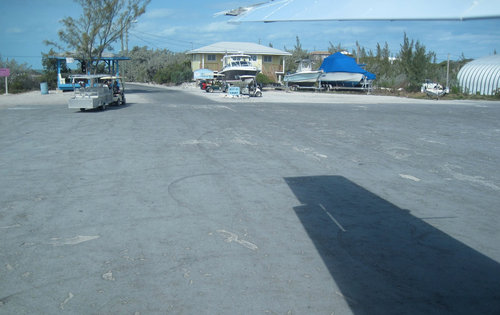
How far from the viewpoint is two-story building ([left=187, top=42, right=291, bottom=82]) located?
69.8 m

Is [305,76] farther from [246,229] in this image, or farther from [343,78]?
[246,229]

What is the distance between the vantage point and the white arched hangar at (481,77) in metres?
45.4

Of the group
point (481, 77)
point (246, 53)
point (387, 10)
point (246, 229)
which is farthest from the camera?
Answer: point (246, 53)

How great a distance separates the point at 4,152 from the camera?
11156 mm

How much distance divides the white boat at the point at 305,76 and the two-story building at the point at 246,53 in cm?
1123

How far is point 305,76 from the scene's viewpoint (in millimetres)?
57250

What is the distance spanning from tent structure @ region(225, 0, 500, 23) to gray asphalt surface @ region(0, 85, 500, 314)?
2.54m

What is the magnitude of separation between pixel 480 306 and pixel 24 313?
415cm

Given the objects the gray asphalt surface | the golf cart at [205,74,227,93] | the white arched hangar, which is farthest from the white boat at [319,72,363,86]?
the gray asphalt surface

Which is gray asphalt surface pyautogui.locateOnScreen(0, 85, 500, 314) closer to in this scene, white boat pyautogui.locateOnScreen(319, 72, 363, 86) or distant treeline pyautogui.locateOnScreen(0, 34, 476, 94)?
distant treeline pyautogui.locateOnScreen(0, 34, 476, 94)

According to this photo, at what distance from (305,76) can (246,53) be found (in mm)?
15267

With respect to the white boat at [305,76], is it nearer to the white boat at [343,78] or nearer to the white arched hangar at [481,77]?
the white boat at [343,78]

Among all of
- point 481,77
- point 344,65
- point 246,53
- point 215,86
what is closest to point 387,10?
point 215,86

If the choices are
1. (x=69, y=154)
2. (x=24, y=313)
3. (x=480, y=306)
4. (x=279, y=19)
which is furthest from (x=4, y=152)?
(x=480, y=306)
